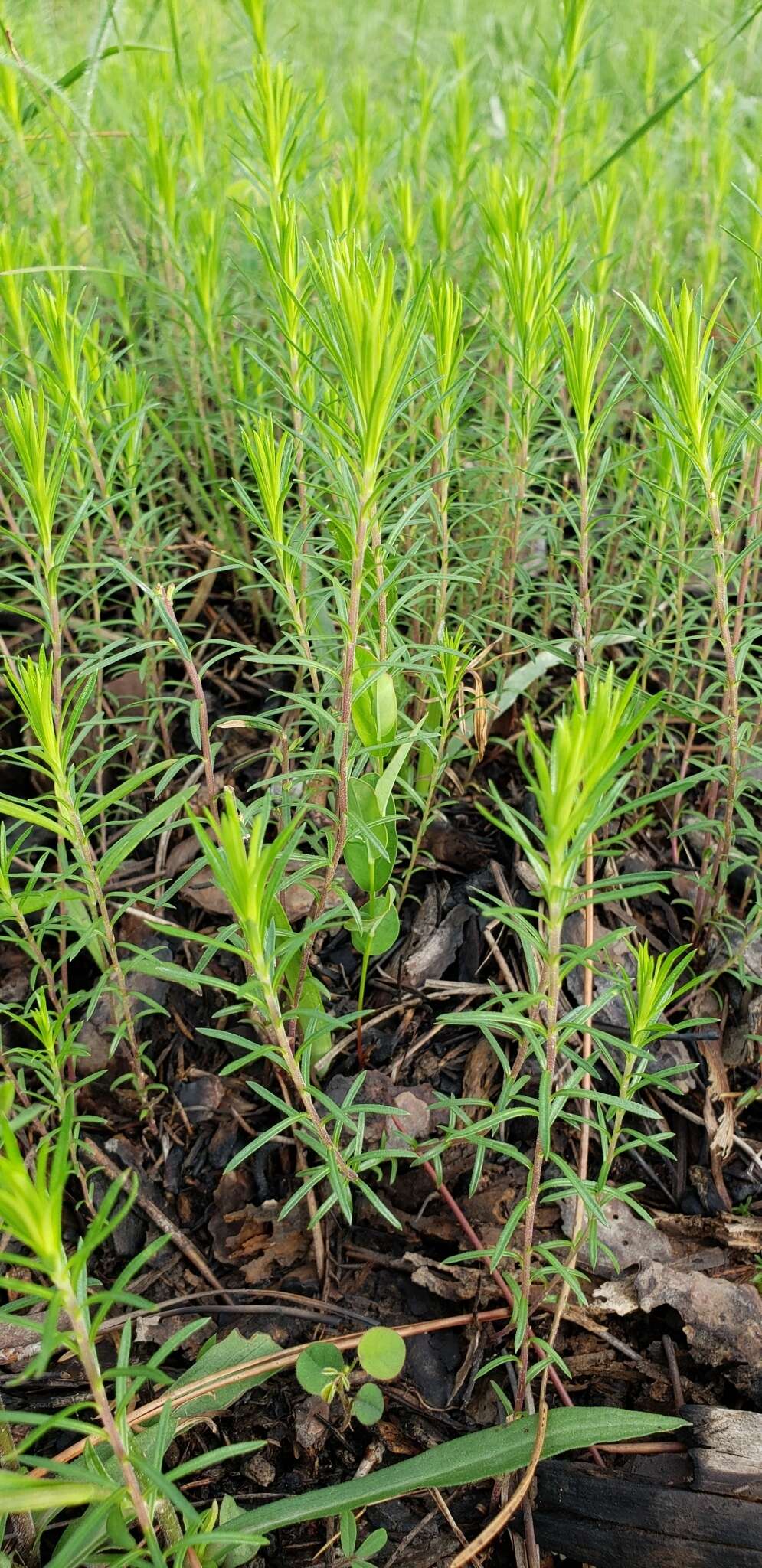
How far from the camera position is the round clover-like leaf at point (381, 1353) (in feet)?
5.48

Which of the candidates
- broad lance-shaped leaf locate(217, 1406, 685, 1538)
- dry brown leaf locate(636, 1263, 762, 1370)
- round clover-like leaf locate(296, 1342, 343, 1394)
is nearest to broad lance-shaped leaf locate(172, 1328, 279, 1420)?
round clover-like leaf locate(296, 1342, 343, 1394)

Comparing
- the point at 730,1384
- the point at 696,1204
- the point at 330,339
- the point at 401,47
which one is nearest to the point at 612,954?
the point at 696,1204

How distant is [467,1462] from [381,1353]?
20 cm

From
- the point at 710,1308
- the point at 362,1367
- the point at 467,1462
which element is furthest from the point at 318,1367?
the point at 710,1308

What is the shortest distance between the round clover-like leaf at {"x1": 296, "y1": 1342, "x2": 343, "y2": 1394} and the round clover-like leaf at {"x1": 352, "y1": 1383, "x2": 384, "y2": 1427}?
0.17 ft

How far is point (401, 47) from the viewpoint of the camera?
5297 mm

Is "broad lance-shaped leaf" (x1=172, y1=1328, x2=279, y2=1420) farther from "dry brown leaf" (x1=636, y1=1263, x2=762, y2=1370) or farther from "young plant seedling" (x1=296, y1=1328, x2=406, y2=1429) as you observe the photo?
"dry brown leaf" (x1=636, y1=1263, x2=762, y2=1370)

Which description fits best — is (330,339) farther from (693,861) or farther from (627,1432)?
(627,1432)

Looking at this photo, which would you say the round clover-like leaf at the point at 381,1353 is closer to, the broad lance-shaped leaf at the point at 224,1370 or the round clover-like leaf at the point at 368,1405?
the round clover-like leaf at the point at 368,1405

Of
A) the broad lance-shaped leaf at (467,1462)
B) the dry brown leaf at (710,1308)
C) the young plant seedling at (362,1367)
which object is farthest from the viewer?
the dry brown leaf at (710,1308)

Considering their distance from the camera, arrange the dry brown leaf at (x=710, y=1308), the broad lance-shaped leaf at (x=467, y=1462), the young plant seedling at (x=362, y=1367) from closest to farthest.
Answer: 1. the broad lance-shaped leaf at (x=467, y=1462)
2. the young plant seedling at (x=362, y=1367)
3. the dry brown leaf at (x=710, y=1308)

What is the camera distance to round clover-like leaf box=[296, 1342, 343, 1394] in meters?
1.70

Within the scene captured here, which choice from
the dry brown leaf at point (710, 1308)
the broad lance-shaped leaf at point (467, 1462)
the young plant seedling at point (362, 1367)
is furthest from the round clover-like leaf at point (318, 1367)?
the dry brown leaf at point (710, 1308)

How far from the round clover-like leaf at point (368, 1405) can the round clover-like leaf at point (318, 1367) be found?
0.17 ft
